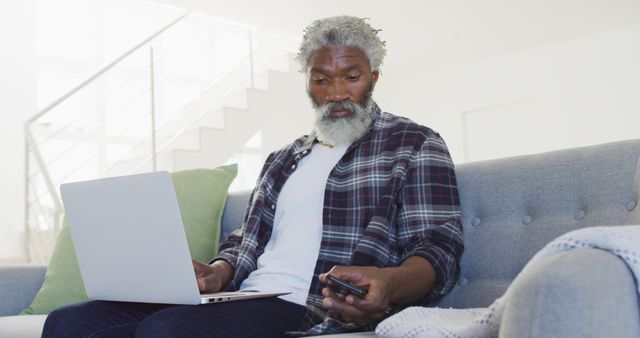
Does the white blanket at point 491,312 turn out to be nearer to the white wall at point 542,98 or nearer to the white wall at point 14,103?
the white wall at point 14,103

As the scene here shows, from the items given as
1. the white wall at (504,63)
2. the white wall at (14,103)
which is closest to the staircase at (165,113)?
the white wall at (14,103)

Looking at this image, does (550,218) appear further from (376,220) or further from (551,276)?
(551,276)

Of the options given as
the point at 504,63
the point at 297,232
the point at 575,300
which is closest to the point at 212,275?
the point at 297,232

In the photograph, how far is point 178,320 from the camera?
1.12m

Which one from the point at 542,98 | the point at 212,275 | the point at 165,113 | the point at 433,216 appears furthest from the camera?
the point at 542,98

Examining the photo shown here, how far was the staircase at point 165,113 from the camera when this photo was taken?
5090mm

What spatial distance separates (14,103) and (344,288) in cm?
571

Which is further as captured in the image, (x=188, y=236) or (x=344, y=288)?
(x=188, y=236)

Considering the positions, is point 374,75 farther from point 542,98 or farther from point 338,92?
point 542,98

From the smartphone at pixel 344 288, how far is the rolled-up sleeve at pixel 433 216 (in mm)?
209

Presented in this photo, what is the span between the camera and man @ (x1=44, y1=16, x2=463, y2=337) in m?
1.16

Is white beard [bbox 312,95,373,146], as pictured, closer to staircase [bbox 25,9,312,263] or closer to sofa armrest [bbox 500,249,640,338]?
sofa armrest [bbox 500,249,640,338]

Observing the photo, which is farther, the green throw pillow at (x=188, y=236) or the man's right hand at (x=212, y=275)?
the green throw pillow at (x=188, y=236)

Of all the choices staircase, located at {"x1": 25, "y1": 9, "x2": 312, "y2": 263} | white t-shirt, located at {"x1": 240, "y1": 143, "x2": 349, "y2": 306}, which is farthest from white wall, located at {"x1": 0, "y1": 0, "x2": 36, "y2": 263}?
white t-shirt, located at {"x1": 240, "y1": 143, "x2": 349, "y2": 306}
